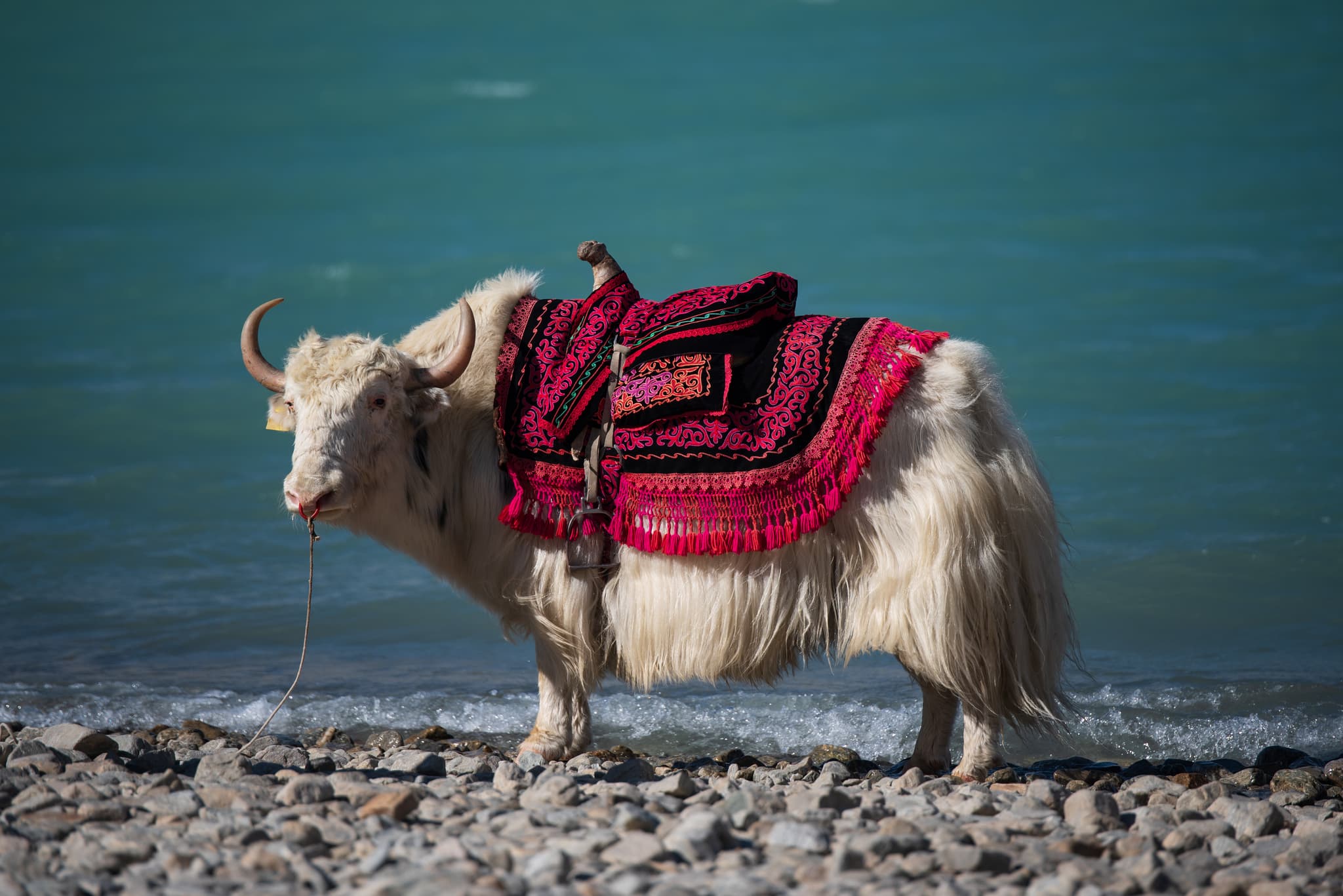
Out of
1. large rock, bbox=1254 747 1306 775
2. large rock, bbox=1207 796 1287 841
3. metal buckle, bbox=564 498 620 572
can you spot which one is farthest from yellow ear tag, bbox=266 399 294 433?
large rock, bbox=1254 747 1306 775

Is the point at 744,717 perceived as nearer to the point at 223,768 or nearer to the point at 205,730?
the point at 205,730

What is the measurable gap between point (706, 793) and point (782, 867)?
1.72 feet

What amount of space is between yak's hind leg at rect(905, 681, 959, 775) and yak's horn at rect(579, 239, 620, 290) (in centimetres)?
156

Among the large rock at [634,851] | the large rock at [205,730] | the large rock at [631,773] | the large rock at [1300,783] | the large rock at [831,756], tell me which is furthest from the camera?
the large rock at [205,730]

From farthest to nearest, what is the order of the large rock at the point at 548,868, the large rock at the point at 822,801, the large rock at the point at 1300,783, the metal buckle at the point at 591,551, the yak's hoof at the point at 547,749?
the yak's hoof at the point at 547,749
the metal buckle at the point at 591,551
the large rock at the point at 1300,783
the large rock at the point at 822,801
the large rock at the point at 548,868

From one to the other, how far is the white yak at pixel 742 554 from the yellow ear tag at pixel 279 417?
11mm

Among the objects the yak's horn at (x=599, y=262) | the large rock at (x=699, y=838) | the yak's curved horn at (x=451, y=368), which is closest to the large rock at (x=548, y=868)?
the large rock at (x=699, y=838)

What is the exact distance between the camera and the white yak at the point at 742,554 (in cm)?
343

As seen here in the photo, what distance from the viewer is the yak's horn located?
393 centimetres

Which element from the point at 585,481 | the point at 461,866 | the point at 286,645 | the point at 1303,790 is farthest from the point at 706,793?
the point at 286,645

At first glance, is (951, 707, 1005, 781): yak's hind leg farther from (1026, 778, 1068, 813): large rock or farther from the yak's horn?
the yak's horn

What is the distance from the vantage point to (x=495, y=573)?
387 centimetres

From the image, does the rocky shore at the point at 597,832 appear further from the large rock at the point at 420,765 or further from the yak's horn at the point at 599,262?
the yak's horn at the point at 599,262

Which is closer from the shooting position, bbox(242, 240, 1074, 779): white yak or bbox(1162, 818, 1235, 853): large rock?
bbox(1162, 818, 1235, 853): large rock
